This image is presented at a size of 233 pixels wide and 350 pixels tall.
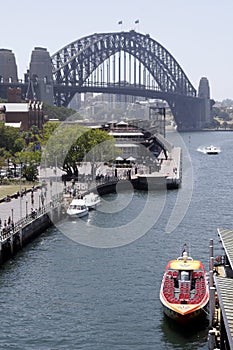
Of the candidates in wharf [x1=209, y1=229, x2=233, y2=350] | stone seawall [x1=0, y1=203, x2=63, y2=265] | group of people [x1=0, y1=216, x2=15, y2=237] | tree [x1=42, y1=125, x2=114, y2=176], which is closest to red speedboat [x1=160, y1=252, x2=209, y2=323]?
wharf [x1=209, y1=229, x2=233, y2=350]

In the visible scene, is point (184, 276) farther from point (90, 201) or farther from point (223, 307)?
point (90, 201)

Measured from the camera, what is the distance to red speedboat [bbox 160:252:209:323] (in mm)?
25406

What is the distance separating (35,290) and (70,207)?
1778 centimetres

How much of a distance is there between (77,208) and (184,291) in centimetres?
2149

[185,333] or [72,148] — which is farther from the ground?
[72,148]

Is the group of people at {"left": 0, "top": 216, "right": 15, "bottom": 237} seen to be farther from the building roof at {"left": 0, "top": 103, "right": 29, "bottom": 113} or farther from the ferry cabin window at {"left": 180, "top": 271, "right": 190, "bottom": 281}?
the building roof at {"left": 0, "top": 103, "right": 29, "bottom": 113}

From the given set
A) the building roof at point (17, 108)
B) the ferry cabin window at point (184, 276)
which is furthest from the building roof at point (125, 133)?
the ferry cabin window at point (184, 276)

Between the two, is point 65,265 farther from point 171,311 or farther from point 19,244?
point 171,311

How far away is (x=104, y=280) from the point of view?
3083 centimetres

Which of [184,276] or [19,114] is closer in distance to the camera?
[184,276]

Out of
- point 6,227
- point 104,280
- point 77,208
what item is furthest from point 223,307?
point 77,208

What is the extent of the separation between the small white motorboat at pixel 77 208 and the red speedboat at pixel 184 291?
18427mm

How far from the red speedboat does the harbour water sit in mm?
487

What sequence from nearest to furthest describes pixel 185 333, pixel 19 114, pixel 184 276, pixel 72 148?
pixel 185 333 → pixel 184 276 → pixel 72 148 → pixel 19 114
